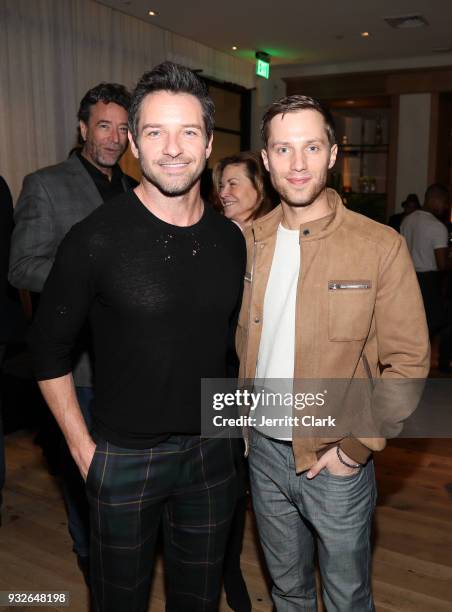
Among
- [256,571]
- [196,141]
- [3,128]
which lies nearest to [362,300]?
[196,141]

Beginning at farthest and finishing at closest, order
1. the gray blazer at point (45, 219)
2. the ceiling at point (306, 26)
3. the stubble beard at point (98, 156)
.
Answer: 1. the ceiling at point (306, 26)
2. the stubble beard at point (98, 156)
3. the gray blazer at point (45, 219)

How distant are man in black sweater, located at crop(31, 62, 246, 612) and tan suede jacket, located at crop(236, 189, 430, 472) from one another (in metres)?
0.23

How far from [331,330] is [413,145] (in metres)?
7.90

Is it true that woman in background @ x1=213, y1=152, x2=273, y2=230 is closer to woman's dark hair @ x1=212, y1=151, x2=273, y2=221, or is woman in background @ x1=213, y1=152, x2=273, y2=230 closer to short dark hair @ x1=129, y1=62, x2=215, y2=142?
woman's dark hair @ x1=212, y1=151, x2=273, y2=221

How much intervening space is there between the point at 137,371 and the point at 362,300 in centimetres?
60

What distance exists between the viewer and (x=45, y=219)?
84.7 inches

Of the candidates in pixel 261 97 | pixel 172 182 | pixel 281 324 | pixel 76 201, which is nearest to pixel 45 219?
pixel 76 201

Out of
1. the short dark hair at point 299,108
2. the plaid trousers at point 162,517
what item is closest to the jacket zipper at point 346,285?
the short dark hair at point 299,108

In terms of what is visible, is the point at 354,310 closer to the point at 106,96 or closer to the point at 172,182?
the point at 172,182

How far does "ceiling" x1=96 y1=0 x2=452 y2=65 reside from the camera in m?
6.25

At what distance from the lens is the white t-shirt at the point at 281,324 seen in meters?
1.66

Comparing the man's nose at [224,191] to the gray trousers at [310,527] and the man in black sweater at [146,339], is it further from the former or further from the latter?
the gray trousers at [310,527]

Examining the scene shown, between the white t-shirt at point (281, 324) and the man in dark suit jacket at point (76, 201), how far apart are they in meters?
0.80

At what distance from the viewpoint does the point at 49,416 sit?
3.16 meters
